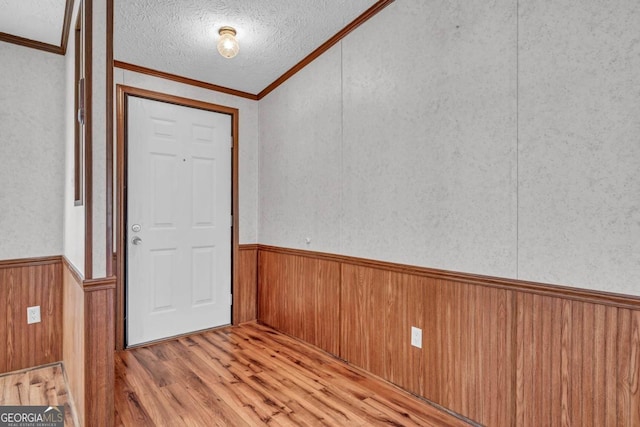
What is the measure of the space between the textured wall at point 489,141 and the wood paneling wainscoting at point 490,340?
101 mm

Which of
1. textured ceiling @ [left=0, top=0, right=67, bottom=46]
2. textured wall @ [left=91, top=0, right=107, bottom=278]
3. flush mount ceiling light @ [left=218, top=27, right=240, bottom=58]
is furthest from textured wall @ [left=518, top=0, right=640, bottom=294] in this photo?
textured ceiling @ [left=0, top=0, right=67, bottom=46]

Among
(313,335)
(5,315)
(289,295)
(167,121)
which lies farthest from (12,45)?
(313,335)

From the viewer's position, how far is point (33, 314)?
2.49 meters

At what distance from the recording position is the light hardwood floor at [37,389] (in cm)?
198

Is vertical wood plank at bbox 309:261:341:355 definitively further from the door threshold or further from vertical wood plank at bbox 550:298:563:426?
vertical wood plank at bbox 550:298:563:426

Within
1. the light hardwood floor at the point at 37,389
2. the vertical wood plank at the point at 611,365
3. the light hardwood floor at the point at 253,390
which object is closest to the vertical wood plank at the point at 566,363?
the vertical wood plank at the point at 611,365

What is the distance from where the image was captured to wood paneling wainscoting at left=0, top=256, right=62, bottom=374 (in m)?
2.40

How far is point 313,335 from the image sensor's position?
109 inches

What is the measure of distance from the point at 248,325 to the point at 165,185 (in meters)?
1.62

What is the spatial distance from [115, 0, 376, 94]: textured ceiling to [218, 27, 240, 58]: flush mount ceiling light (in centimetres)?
4

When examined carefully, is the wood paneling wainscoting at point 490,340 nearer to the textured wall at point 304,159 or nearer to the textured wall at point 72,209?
the textured wall at point 304,159

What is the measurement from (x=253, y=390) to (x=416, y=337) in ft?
3.61

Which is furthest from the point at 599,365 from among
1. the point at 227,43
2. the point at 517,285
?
the point at 227,43

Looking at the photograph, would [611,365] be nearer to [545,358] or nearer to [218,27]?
[545,358]
